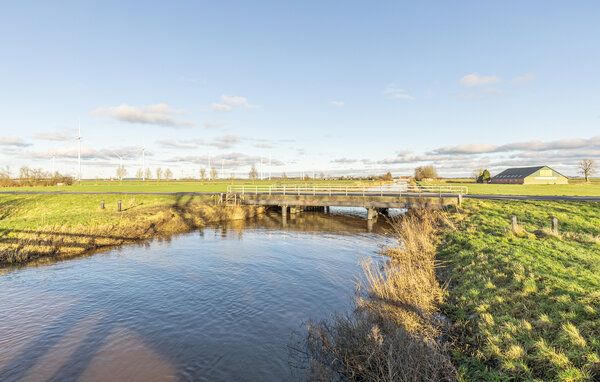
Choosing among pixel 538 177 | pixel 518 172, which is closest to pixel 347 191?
pixel 538 177

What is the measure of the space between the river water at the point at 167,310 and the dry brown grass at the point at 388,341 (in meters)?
1.21

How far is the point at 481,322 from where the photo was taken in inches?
330

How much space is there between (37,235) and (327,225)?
24.7 meters

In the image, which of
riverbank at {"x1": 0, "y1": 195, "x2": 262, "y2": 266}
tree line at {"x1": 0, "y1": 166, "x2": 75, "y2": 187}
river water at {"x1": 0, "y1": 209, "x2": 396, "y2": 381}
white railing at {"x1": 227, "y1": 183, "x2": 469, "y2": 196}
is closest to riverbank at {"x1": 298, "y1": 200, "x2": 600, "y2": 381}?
river water at {"x1": 0, "y1": 209, "x2": 396, "y2": 381}

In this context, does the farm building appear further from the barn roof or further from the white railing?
the white railing

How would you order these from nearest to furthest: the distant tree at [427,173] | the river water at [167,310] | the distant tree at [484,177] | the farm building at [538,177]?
the river water at [167,310], the farm building at [538,177], the distant tree at [484,177], the distant tree at [427,173]

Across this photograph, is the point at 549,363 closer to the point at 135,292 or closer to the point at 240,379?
the point at 240,379

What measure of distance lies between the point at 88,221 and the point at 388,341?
2530 centimetres

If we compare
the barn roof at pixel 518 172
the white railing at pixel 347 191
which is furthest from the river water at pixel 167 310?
the barn roof at pixel 518 172

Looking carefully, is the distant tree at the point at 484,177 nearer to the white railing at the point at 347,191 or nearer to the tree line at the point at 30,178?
the white railing at the point at 347,191

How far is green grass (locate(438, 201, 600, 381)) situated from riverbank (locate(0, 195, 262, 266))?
2286cm

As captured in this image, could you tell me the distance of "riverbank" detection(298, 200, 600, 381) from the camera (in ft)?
20.5

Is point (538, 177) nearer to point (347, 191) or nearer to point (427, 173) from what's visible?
point (427, 173)

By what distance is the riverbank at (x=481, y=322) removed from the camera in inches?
246
